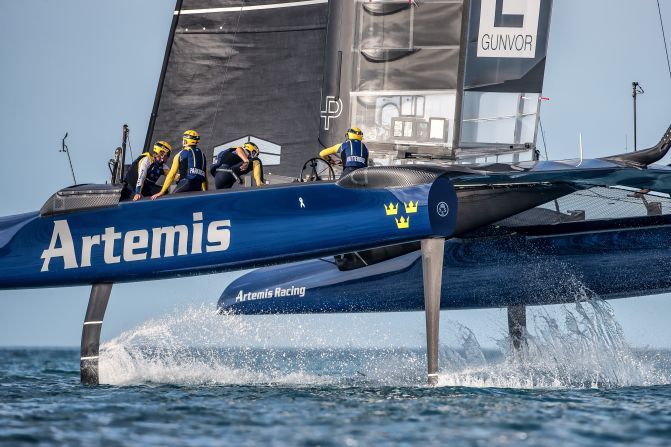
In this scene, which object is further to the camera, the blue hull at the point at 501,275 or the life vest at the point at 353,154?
→ the blue hull at the point at 501,275

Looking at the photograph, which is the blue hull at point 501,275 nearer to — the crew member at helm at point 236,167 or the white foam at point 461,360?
the white foam at point 461,360

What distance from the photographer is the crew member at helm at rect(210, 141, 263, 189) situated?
24.9ft

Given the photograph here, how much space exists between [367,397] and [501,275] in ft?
8.12

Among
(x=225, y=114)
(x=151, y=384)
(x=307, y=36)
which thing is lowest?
(x=151, y=384)

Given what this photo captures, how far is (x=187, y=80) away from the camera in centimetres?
901

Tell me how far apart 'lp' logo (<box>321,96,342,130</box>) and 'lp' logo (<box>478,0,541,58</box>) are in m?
1.16

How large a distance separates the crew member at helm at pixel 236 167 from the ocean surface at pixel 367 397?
1111 mm

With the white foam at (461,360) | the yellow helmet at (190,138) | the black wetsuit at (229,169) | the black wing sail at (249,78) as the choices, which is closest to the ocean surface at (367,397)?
the white foam at (461,360)

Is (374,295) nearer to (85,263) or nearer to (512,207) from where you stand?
(512,207)

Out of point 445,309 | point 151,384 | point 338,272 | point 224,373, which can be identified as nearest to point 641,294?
point 445,309

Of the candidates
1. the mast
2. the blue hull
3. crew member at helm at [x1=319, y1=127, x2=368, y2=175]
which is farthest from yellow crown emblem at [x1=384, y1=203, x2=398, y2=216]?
the mast

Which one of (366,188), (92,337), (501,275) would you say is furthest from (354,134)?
(92,337)

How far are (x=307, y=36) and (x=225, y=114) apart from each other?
935mm

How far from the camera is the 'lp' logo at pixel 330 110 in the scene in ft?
27.5
